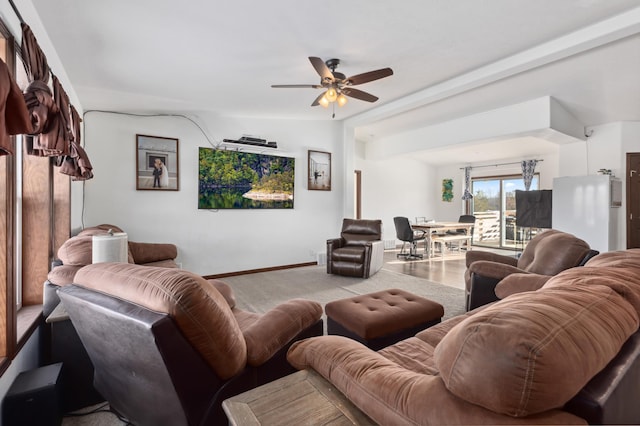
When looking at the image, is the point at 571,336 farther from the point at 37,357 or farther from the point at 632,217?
the point at 632,217

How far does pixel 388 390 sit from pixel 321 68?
105 inches

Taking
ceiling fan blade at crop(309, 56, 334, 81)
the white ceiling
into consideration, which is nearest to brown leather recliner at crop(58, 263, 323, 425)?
the white ceiling

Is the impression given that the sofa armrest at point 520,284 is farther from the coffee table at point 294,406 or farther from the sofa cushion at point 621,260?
the coffee table at point 294,406

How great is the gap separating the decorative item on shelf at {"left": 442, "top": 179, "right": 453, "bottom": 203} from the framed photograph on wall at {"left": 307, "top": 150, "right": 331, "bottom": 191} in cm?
484

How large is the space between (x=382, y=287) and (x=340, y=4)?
329 centimetres

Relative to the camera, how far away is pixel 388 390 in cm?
77

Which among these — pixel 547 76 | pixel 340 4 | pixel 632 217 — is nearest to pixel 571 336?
pixel 340 4

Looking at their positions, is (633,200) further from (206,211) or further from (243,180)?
(206,211)

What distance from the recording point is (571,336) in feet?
2.05

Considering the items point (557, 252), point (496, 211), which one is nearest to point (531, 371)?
point (557, 252)

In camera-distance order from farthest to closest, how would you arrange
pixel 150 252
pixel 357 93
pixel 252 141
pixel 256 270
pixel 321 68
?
pixel 256 270
pixel 252 141
pixel 150 252
pixel 357 93
pixel 321 68

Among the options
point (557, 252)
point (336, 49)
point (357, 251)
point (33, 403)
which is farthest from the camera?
point (357, 251)

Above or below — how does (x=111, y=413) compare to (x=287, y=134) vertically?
below

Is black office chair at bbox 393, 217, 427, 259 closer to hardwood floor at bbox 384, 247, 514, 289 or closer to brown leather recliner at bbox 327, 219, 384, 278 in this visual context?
hardwood floor at bbox 384, 247, 514, 289
